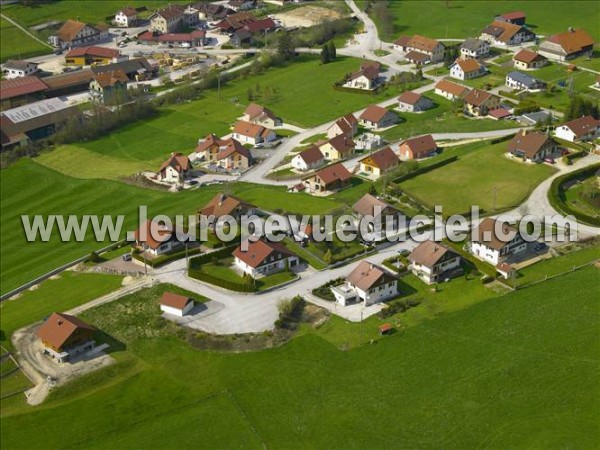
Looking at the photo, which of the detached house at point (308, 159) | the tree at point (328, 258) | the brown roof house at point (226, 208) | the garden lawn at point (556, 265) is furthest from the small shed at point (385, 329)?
the detached house at point (308, 159)

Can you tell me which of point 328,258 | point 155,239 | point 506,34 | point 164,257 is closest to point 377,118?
point 328,258

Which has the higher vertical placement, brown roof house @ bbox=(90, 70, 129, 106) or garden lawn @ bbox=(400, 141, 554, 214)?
brown roof house @ bbox=(90, 70, 129, 106)

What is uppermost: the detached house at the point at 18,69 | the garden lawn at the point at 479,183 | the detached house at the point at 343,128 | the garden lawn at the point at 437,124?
the detached house at the point at 18,69

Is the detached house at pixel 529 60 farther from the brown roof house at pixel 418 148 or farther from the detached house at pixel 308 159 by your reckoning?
the detached house at pixel 308 159

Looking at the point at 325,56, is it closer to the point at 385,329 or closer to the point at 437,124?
the point at 437,124

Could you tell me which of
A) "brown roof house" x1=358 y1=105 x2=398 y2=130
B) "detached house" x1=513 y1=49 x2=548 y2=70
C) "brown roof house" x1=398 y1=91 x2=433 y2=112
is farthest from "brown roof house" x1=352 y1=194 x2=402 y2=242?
"detached house" x1=513 y1=49 x2=548 y2=70

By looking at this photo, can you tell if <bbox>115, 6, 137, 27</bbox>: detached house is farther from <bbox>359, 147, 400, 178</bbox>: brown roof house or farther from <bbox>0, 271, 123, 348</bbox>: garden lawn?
<bbox>0, 271, 123, 348</bbox>: garden lawn
